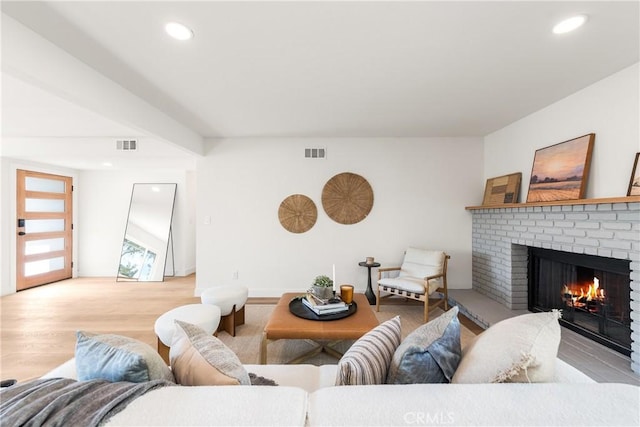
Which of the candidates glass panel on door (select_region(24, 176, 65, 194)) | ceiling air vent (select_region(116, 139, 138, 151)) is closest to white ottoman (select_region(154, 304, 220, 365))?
ceiling air vent (select_region(116, 139, 138, 151))

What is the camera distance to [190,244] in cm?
545

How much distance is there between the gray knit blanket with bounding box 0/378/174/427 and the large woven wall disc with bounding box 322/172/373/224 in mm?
3250

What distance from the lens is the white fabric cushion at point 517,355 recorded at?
91cm

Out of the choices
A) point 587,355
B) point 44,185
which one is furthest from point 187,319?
point 44,185

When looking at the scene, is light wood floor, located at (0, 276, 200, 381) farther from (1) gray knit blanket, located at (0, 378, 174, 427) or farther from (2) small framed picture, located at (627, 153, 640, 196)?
(2) small framed picture, located at (627, 153, 640, 196)

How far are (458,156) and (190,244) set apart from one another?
518 centimetres

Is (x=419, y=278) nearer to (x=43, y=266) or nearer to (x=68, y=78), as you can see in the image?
(x=68, y=78)

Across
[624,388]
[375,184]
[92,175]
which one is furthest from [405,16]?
[92,175]

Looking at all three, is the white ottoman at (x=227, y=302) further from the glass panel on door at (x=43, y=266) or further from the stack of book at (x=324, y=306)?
the glass panel on door at (x=43, y=266)

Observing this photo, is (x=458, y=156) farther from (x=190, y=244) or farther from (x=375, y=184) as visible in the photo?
(x=190, y=244)

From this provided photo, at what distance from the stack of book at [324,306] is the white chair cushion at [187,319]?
82cm

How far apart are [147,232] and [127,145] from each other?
1972 mm

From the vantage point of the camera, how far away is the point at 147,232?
5.13 metres

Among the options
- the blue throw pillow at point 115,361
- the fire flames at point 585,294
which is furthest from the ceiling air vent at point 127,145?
the fire flames at point 585,294
